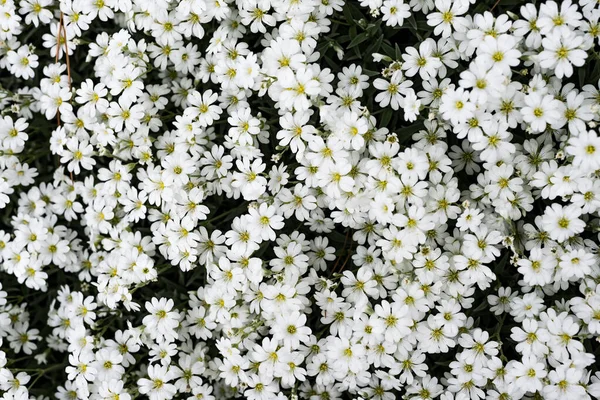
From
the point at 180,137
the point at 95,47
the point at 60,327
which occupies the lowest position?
the point at 60,327

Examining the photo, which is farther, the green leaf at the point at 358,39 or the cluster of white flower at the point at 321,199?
the green leaf at the point at 358,39

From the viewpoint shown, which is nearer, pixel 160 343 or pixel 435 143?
pixel 435 143

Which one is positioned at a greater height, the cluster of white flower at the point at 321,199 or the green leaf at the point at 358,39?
the green leaf at the point at 358,39

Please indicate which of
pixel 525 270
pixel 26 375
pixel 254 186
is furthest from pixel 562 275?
pixel 26 375

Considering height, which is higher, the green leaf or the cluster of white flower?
the green leaf

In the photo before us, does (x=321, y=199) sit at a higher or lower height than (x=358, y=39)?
lower

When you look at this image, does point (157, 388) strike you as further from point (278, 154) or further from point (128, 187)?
point (278, 154)

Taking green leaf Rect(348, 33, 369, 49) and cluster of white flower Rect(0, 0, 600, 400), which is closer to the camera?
cluster of white flower Rect(0, 0, 600, 400)

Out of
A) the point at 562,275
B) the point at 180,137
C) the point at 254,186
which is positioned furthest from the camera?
the point at 180,137
